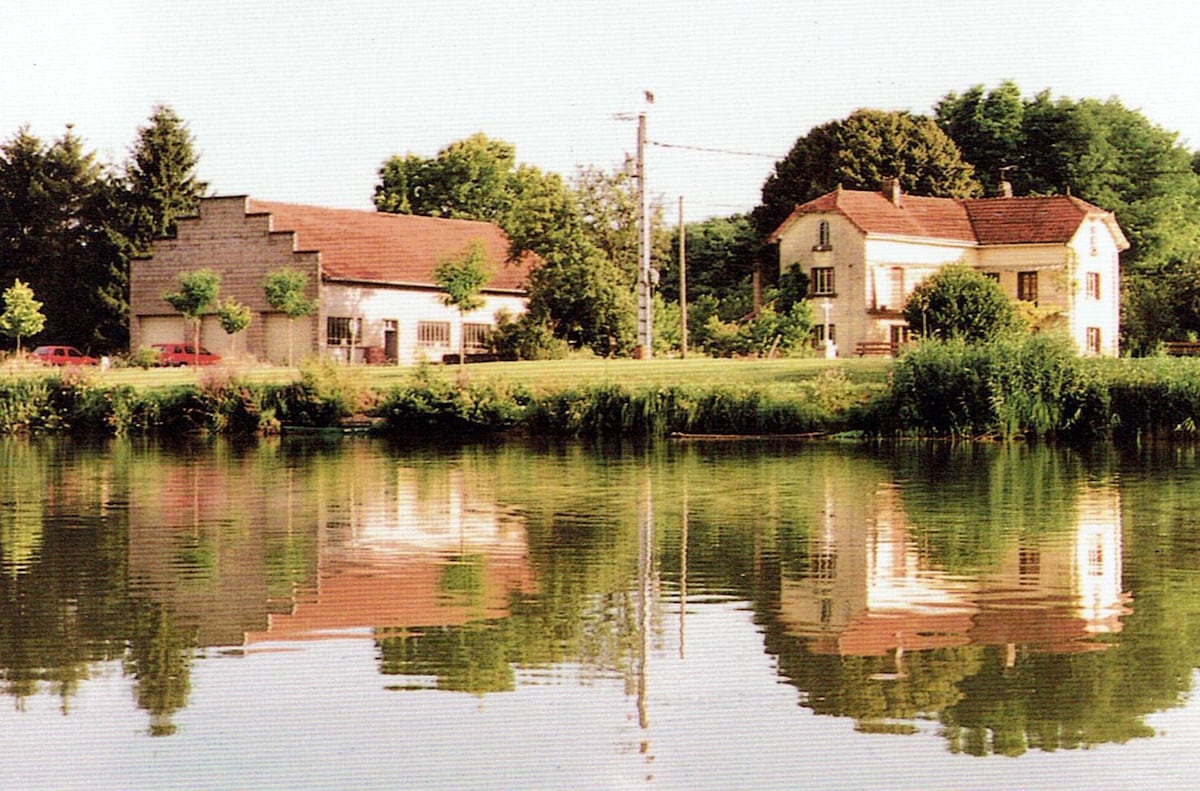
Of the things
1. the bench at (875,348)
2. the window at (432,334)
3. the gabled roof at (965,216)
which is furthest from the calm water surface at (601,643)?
the gabled roof at (965,216)

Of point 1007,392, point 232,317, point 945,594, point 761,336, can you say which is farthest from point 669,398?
point 945,594

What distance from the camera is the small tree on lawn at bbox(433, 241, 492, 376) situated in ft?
219

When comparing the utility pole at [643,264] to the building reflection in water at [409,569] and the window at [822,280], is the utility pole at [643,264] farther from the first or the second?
the building reflection in water at [409,569]

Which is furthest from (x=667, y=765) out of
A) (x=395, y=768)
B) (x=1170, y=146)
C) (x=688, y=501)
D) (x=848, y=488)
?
(x=1170, y=146)

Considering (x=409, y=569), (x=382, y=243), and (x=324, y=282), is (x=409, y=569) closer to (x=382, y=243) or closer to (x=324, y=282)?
(x=324, y=282)

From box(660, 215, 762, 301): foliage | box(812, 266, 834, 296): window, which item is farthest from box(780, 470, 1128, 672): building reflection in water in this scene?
box(660, 215, 762, 301): foliage

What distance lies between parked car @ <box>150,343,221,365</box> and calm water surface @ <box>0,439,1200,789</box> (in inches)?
1675

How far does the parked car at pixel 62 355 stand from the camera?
71562 millimetres

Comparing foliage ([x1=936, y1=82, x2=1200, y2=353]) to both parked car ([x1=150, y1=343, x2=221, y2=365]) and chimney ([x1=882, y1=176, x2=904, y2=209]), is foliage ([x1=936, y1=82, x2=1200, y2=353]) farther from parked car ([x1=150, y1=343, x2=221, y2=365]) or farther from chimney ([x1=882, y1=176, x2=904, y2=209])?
parked car ([x1=150, y1=343, x2=221, y2=365])

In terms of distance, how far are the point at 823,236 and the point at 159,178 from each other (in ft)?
94.4

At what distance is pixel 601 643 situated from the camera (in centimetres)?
1275

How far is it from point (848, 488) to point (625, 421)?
17775mm

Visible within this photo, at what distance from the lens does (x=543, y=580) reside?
16219 millimetres

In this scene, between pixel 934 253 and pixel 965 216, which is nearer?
pixel 934 253
